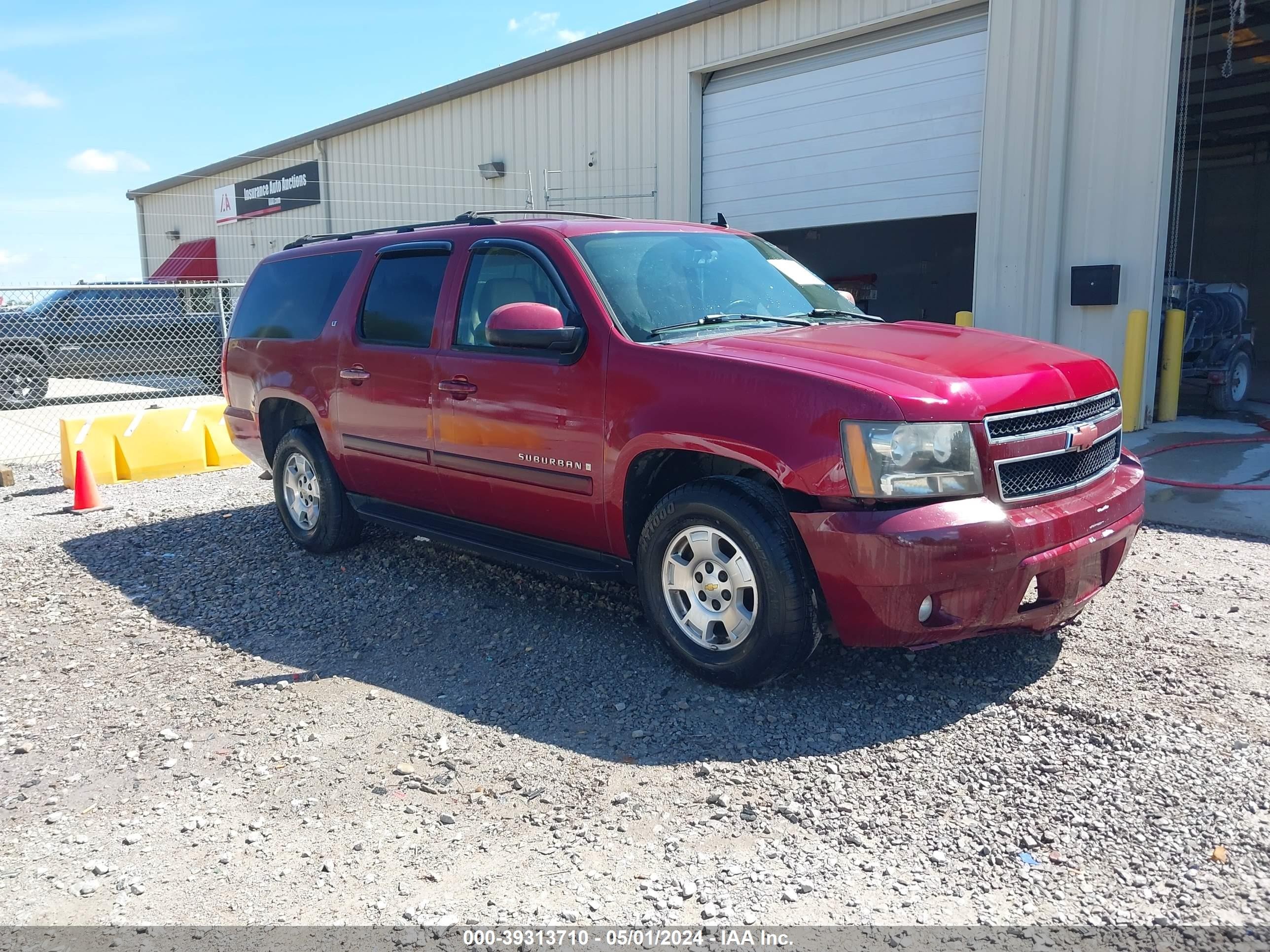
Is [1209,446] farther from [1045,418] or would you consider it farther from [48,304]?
[48,304]

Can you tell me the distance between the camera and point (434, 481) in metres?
5.09

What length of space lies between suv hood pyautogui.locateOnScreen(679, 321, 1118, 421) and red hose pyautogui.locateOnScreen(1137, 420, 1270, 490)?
3.55 meters

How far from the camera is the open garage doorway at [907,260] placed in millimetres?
20734

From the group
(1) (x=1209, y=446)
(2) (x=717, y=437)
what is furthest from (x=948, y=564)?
(1) (x=1209, y=446)

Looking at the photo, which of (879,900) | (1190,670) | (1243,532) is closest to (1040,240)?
(1243,532)

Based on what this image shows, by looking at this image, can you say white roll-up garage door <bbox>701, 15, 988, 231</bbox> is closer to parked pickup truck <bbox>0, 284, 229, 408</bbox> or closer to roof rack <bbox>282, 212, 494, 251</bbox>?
roof rack <bbox>282, 212, 494, 251</bbox>

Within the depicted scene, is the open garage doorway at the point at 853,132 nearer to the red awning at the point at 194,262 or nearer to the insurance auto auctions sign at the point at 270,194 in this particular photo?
the insurance auto auctions sign at the point at 270,194

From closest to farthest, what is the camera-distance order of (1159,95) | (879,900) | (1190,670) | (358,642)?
(879,900) → (1190,670) → (358,642) → (1159,95)

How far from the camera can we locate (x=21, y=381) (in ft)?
47.3

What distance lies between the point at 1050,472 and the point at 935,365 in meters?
0.61

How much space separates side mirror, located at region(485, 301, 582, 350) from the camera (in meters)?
4.18

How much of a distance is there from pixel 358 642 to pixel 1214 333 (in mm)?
10647

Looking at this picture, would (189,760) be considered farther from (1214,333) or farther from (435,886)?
(1214,333)

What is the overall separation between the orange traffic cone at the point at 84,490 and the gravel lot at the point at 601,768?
2647 millimetres
